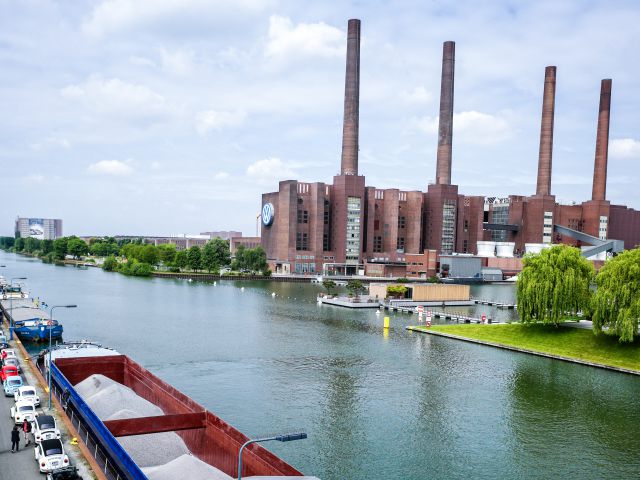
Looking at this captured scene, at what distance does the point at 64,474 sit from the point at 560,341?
51380 mm

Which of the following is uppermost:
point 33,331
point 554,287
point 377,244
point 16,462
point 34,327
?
point 377,244

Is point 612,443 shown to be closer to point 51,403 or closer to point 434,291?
point 51,403

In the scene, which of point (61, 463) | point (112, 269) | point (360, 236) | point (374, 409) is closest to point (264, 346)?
point (374, 409)

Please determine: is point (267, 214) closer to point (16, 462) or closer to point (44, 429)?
point (44, 429)

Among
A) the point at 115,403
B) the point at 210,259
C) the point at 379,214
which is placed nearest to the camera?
the point at 115,403

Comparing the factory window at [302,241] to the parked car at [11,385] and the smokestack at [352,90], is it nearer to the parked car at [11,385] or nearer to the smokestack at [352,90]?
the smokestack at [352,90]

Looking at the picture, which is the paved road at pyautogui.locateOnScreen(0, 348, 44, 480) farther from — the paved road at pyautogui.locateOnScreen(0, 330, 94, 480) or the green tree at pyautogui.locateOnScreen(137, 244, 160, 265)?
the green tree at pyautogui.locateOnScreen(137, 244, 160, 265)

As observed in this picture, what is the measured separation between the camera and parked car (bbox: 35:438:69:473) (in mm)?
23281

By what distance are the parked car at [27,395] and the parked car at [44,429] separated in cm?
403

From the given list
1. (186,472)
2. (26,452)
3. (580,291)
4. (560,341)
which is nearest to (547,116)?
(580,291)

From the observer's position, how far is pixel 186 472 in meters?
23.0

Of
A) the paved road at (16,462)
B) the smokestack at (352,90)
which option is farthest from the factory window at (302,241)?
the paved road at (16,462)

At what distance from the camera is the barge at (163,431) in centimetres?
2331

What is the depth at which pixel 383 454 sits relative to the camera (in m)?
30.5
